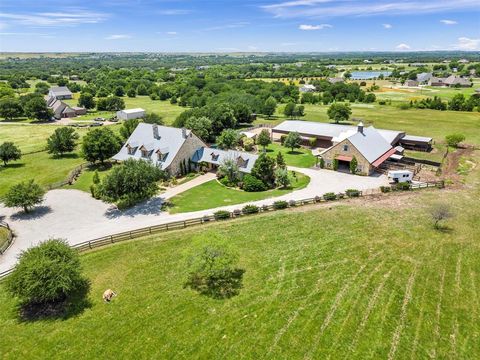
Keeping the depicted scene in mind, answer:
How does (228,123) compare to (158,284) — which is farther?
(228,123)

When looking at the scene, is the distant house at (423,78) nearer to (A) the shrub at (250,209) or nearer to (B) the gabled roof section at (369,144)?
(B) the gabled roof section at (369,144)

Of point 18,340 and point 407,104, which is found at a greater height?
point 407,104

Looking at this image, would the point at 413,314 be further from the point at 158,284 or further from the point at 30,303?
the point at 30,303

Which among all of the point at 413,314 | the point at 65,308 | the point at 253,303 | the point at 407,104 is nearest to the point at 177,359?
the point at 253,303

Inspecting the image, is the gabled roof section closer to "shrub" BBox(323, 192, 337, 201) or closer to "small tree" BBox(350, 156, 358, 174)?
"small tree" BBox(350, 156, 358, 174)

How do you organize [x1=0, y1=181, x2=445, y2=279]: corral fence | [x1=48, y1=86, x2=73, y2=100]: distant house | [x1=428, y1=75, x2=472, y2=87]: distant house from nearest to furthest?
[x1=0, y1=181, x2=445, y2=279]: corral fence, [x1=48, y1=86, x2=73, y2=100]: distant house, [x1=428, y1=75, x2=472, y2=87]: distant house

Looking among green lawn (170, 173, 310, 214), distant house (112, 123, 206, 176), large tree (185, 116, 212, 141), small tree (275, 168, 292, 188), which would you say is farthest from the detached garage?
small tree (275, 168, 292, 188)
